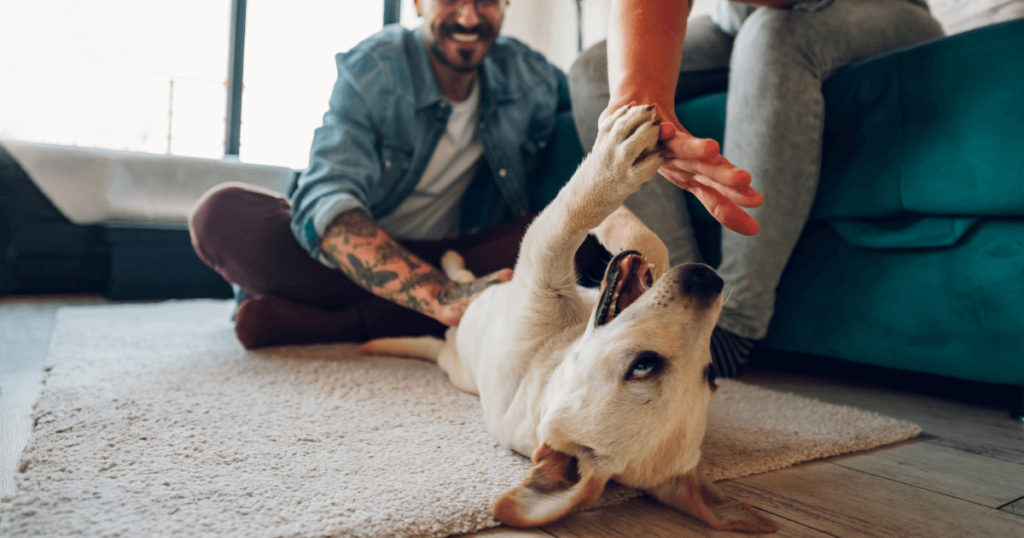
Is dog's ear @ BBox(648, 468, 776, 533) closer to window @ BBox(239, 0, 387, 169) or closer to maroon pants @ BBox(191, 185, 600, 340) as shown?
maroon pants @ BBox(191, 185, 600, 340)

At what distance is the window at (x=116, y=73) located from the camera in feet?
12.7

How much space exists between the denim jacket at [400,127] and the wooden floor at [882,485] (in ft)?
2.61

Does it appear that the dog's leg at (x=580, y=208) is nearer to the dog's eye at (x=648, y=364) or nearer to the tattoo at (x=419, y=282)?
the dog's eye at (x=648, y=364)

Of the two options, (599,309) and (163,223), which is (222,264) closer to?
(599,309)

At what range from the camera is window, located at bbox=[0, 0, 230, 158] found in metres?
3.88

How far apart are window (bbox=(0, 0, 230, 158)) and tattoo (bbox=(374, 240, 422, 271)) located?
313 cm

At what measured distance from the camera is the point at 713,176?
702 mm

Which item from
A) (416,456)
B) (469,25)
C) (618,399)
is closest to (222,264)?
(469,25)

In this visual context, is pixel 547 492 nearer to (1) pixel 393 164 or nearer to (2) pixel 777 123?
(2) pixel 777 123

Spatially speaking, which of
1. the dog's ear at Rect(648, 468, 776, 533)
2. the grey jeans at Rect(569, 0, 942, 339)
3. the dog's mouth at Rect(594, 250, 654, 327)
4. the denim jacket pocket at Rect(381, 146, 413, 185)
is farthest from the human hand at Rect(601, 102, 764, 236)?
the denim jacket pocket at Rect(381, 146, 413, 185)

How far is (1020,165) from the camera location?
115 centimetres

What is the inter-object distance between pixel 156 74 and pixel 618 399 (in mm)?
4979

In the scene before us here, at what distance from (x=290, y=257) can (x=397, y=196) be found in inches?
15.1

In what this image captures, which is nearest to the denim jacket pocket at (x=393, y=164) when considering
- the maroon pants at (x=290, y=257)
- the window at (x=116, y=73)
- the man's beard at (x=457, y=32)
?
the maroon pants at (x=290, y=257)
